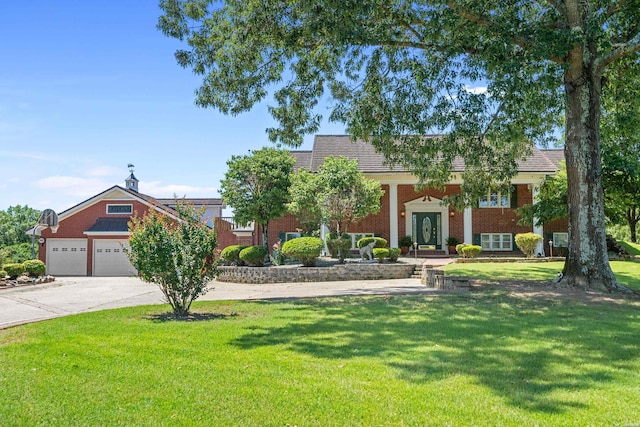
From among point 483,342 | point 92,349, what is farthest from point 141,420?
point 483,342

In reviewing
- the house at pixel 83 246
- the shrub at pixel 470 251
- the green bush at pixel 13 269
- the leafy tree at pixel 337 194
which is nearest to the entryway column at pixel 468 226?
the shrub at pixel 470 251

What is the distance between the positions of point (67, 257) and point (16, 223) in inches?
1027

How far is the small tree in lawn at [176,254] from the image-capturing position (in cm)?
933

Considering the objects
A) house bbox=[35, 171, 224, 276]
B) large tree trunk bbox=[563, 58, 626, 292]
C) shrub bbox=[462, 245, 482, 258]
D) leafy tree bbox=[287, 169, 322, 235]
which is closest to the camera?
large tree trunk bbox=[563, 58, 626, 292]

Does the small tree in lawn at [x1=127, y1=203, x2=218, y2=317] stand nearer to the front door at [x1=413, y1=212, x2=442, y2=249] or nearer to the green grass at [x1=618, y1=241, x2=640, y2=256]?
the front door at [x1=413, y1=212, x2=442, y2=249]

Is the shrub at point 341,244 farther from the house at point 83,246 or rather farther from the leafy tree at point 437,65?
the house at point 83,246

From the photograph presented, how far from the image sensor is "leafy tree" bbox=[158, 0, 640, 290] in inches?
445

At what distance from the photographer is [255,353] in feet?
19.8

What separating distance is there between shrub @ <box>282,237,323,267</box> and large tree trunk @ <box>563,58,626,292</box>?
31.1 feet

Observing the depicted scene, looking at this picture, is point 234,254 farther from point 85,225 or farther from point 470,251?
point 85,225

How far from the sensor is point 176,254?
9.39 m

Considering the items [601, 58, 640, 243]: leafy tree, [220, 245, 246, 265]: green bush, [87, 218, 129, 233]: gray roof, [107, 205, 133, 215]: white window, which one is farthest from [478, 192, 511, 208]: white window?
[107, 205, 133, 215]: white window

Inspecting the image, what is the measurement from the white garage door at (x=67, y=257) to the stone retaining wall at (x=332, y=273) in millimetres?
15166

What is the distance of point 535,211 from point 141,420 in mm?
19814
